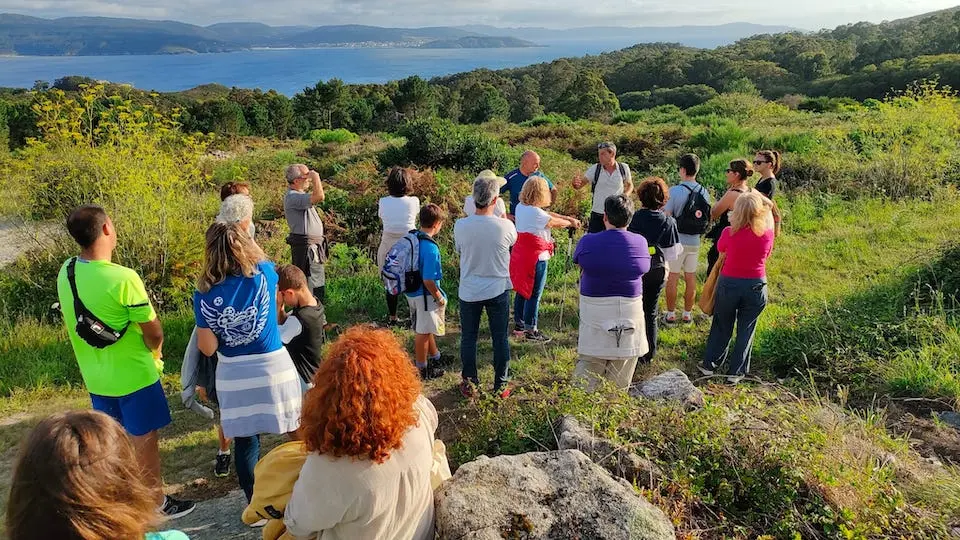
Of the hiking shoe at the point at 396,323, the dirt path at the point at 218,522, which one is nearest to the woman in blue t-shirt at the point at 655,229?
the hiking shoe at the point at 396,323

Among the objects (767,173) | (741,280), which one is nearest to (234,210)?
(741,280)

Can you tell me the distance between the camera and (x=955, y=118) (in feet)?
37.8

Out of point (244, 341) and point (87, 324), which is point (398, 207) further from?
point (87, 324)

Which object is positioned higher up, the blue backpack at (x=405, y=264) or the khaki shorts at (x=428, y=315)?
the blue backpack at (x=405, y=264)

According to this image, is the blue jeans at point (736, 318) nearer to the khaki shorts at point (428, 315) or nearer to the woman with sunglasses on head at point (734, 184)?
the woman with sunglasses on head at point (734, 184)

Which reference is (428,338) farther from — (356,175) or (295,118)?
(295,118)

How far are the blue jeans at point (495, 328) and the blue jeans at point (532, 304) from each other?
1.08 meters

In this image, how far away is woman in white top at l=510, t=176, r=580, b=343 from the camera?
4.95 meters

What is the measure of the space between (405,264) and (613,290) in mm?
1692

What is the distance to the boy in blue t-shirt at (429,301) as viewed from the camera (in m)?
4.57

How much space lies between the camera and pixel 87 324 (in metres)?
3.03

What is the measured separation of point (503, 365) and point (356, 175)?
27.8ft

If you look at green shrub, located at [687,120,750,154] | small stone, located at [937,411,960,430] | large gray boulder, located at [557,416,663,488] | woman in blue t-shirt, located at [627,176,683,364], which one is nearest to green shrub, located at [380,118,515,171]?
green shrub, located at [687,120,750,154]

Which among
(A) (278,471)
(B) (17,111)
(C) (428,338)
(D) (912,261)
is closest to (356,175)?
(C) (428,338)
